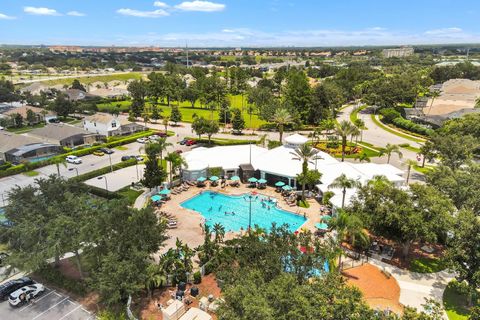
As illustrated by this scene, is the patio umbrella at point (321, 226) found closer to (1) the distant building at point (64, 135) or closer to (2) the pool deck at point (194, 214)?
(2) the pool deck at point (194, 214)

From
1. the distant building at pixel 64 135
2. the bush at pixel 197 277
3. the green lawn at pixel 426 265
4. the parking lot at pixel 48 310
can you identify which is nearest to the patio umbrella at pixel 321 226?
the green lawn at pixel 426 265

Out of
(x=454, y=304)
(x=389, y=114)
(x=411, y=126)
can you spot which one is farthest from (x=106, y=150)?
(x=389, y=114)

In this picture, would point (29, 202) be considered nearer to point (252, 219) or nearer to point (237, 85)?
point (252, 219)

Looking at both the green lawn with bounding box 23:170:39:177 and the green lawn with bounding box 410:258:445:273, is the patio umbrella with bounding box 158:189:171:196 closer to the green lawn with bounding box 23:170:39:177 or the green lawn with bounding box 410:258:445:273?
the green lawn with bounding box 23:170:39:177

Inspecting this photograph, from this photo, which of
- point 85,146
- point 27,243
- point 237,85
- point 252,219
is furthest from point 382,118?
point 27,243

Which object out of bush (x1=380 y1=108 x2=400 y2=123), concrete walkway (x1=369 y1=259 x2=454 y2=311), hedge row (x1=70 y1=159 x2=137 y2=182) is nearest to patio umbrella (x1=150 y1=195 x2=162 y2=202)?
hedge row (x1=70 y1=159 x2=137 y2=182)

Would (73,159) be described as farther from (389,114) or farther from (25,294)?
(389,114)
